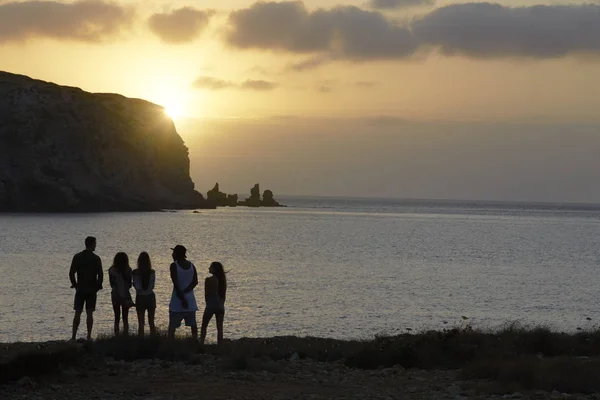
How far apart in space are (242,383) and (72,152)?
136 meters

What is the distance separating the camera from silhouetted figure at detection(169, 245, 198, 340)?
15.7 metres

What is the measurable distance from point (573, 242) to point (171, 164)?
9600 cm

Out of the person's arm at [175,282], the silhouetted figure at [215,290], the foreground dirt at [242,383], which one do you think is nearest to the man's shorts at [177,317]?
the person's arm at [175,282]

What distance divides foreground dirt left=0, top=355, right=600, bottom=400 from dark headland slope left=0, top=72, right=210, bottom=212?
129 meters

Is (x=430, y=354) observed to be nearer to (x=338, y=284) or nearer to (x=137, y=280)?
(x=137, y=280)

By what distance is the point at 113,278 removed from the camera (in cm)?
1616

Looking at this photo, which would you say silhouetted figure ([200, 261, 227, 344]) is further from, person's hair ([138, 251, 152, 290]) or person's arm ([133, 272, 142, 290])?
person's arm ([133, 272, 142, 290])

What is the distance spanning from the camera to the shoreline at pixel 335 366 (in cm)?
1223

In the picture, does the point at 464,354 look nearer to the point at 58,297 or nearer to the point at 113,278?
the point at 113,278

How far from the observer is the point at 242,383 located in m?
12.6

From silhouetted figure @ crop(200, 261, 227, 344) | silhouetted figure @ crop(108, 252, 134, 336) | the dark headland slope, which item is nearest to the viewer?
silhouetted figure @ crop(108, 252, 134, 336)

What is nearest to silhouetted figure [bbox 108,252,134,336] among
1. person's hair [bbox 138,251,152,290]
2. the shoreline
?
person's hair [bbox 138,251,152,290]

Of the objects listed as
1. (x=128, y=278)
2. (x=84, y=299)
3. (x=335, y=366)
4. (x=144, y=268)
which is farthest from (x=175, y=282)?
(x=335, y=366)

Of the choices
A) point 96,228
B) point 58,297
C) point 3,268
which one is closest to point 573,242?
point 96,228
